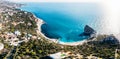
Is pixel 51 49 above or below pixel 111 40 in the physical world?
below

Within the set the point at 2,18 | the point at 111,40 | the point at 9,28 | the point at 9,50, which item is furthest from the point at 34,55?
the point at 2,18

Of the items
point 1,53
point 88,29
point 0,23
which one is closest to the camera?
point 1,53

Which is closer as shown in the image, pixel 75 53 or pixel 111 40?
pixel 75 53

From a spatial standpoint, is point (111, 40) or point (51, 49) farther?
A: point (111, 40)

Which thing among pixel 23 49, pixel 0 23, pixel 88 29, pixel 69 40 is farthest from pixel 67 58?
pixel 0 23

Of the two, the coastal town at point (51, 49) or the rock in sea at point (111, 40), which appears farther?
the rock in sea at point (111, 40)

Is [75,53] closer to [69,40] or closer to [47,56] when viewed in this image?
[47,56]

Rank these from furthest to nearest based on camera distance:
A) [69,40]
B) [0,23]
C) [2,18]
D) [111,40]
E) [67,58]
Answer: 1. [2,18]
2. [0,23]
3. [69,40]
4. [111,40]
5. [67,58]

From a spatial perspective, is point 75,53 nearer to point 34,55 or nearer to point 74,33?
point 34,55

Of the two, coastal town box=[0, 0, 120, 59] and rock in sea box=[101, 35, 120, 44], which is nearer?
coastal town box=[0, 0, 120, 59]
